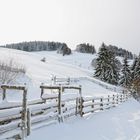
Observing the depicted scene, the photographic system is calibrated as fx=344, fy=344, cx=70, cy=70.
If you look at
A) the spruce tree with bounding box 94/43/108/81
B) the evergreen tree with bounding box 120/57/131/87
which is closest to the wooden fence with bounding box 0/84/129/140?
the spruce tree with bounding box 94/43/108/81

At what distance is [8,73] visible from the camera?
29375mm

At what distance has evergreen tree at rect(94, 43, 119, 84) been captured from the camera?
6081cm

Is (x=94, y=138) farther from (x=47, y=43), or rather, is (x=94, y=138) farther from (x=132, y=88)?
(x=47, y=43)

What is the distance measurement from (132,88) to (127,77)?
36.4ft

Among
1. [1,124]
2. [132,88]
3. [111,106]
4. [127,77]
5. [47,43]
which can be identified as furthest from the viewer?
[47,43]

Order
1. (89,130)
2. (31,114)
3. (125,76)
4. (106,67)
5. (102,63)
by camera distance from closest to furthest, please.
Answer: (31,114), (89,130), (106,67), (102,63), (125,76)

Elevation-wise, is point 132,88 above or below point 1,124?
below

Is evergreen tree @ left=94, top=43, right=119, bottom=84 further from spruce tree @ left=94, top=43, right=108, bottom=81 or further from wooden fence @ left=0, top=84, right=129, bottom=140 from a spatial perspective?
wooden fence @ left=0, top=84, right=129, bottom=140

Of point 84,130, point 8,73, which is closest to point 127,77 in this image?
point 8,73

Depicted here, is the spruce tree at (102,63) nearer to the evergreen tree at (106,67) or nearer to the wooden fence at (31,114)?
the evergreen tree at (106,67)

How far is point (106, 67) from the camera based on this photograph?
199ft

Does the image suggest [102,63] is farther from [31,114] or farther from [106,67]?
[31,114]

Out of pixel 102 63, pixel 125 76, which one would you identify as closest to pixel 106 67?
pixel 102 63

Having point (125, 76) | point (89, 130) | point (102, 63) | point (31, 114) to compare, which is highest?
point (31, 114)
